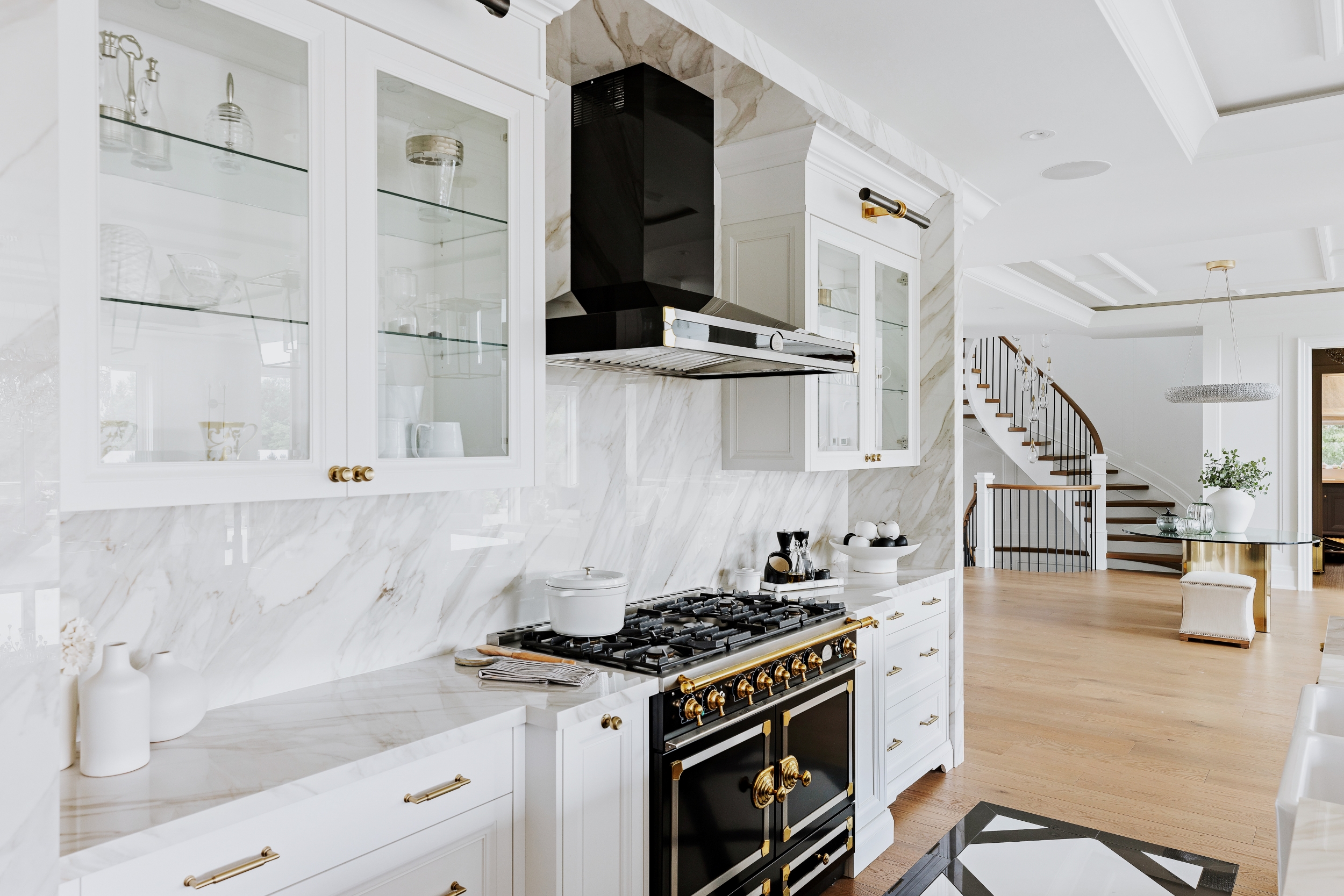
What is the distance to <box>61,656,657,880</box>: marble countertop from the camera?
128cm

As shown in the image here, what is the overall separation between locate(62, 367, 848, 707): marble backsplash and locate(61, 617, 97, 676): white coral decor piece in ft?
0.25

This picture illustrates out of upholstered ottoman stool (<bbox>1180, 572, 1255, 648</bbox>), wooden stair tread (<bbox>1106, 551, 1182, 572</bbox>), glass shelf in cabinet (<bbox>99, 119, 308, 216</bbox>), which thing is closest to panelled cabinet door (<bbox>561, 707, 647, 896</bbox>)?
glass shelf in cabinet (<bbox>99, 119, 308, 216</bbox>)

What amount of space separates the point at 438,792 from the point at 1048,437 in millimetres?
10751

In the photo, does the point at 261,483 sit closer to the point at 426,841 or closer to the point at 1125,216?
the point at 426,841

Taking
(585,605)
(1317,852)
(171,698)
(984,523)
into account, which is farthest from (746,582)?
(984,523)

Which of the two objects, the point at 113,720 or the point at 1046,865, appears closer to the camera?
the point at 113,720

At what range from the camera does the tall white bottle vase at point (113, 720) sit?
1.45 m

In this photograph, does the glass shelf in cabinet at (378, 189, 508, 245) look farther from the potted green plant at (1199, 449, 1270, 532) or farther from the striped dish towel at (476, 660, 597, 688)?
the potted green plant at (1199, 449, 1270, 532)

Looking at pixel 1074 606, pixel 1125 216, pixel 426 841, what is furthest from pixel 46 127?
pixel 1074 606

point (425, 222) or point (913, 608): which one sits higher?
point (425, 222)

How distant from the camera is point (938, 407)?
388cm

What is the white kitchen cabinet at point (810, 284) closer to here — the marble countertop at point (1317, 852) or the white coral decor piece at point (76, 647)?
the marble countertop at point (1317, 852)

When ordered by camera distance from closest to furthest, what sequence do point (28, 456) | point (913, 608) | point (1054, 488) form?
point (28, 456) < point (913, 608) < point (1054, 488)

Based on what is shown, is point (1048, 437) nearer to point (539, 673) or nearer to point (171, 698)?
point (539, 673)
